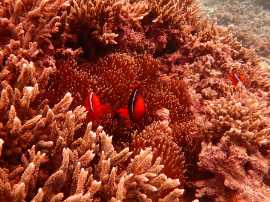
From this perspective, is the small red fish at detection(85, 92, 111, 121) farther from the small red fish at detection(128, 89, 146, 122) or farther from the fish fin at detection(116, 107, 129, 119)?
the small red fish at detection(128, 89, 146, 122)

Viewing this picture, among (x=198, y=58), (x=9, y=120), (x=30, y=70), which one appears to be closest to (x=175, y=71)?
(x=198, y=58)

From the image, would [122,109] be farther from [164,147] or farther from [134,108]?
[164,147]

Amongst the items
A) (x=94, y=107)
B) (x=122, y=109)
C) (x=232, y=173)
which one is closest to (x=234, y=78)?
(x=232, y=173)

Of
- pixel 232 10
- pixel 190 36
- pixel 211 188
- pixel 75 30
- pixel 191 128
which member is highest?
pixel 75 30

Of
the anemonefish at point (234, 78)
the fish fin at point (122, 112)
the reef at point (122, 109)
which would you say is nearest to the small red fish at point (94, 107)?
the reef at point (122, 109)

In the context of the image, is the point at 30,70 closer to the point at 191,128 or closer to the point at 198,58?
the point at 191,128
